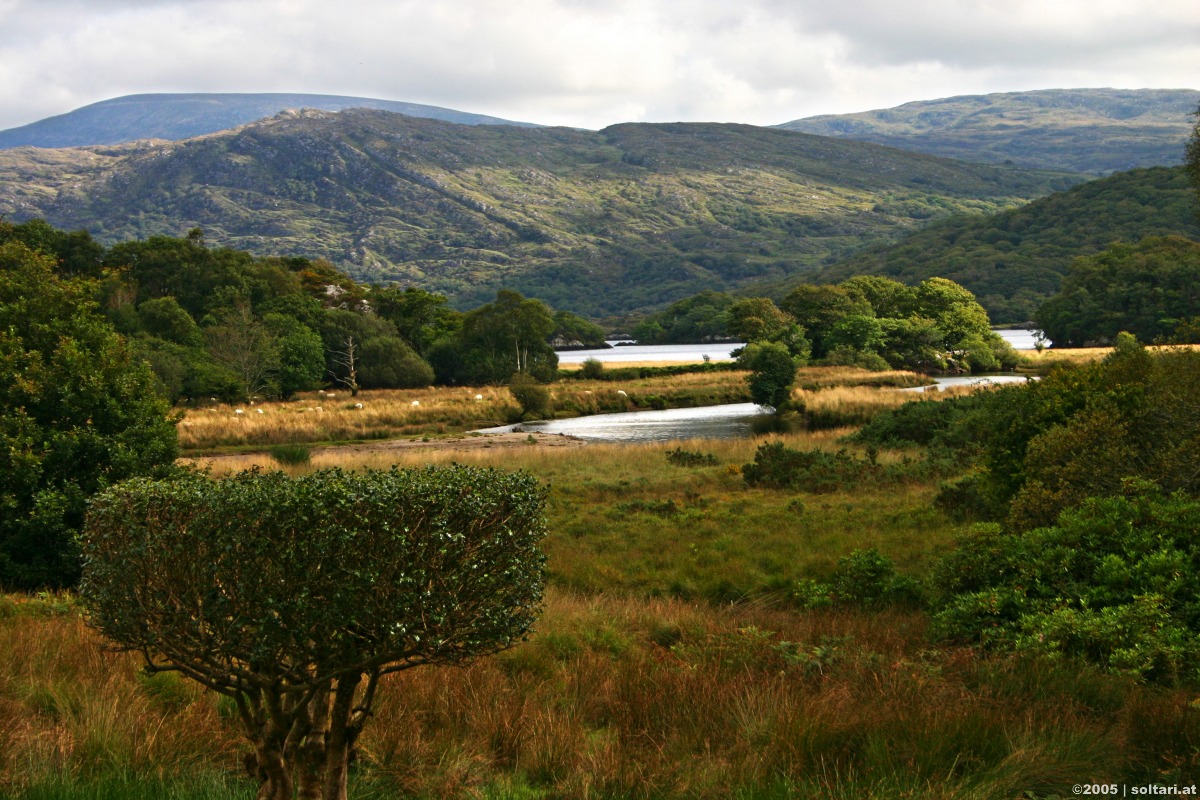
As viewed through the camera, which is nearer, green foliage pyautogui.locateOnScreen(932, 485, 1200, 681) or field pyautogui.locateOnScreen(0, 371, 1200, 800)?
field pyautogui.locateOnScreen(0, 371, 1200, 800)

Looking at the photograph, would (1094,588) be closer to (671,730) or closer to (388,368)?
(671,730)

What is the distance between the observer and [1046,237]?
573 ft

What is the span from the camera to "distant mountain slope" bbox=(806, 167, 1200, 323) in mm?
156375

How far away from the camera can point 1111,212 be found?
168 metres

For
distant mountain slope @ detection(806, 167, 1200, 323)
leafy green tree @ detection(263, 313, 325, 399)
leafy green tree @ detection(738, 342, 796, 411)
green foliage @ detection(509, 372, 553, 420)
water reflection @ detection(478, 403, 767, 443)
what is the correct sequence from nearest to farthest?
water reflection @ detection(478, 403, 767, 443) → leafy green tree @ detection(738, 342, 796, 411) → green foliage @ detection(509, 372, 553, 420) → leafy green tree @ detection(263, 313, 325, 399) → distant mountain slope @ detection(806, 167, 1200, 323)

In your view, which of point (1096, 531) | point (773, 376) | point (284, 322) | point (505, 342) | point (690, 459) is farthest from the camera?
point (505, 342)

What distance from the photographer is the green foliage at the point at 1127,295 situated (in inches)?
3712

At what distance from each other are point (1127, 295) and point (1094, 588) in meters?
103

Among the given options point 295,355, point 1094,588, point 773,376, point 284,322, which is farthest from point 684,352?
point 1094,588

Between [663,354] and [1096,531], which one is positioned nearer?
[1096,531]

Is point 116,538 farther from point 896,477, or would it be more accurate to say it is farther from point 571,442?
point 571,442

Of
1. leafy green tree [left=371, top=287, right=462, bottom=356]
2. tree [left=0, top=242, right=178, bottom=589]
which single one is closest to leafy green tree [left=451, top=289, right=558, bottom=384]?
leafy green tree [left=371, top=287, right=462, bottom=356]

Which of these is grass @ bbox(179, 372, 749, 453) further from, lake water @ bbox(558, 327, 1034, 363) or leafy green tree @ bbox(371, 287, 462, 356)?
lake water @ bbox(558, 327, 1034, 363)

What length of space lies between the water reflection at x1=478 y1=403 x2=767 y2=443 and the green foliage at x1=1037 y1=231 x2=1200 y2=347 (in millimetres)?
50531
